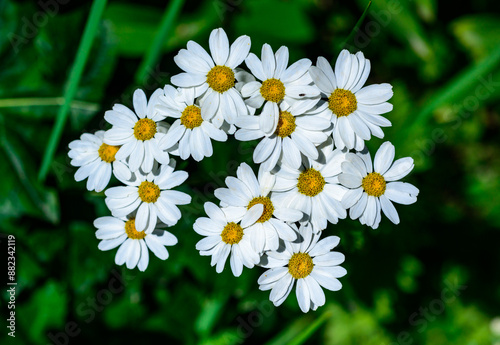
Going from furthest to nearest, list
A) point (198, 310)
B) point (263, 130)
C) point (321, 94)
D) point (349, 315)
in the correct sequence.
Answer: point (349, 315) < point (198, 310) < point (321, 94) < point (263, 130)

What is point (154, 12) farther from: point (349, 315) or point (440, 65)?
point (349, 315)

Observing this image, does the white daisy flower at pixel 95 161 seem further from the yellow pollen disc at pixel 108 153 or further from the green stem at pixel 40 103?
the green stem at pixel 40 103

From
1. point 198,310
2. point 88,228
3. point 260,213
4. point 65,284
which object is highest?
point 260,213

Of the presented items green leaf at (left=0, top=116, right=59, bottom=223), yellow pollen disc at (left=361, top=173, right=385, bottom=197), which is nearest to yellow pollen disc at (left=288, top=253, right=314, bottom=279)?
yellow pollen disc at (left=361, top=173, right=385, bottom=197)

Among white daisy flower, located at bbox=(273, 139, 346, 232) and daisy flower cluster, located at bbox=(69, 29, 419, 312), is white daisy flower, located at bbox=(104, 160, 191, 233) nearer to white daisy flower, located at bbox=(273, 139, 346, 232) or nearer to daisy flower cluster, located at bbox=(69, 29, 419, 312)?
daisy flower cluster, located at bbox=(69, 29, 419, 312)

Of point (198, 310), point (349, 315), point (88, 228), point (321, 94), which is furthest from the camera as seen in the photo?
point (349, 315)

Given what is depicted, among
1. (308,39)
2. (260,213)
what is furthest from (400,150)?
(260,213)

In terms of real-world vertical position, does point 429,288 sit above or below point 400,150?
below
